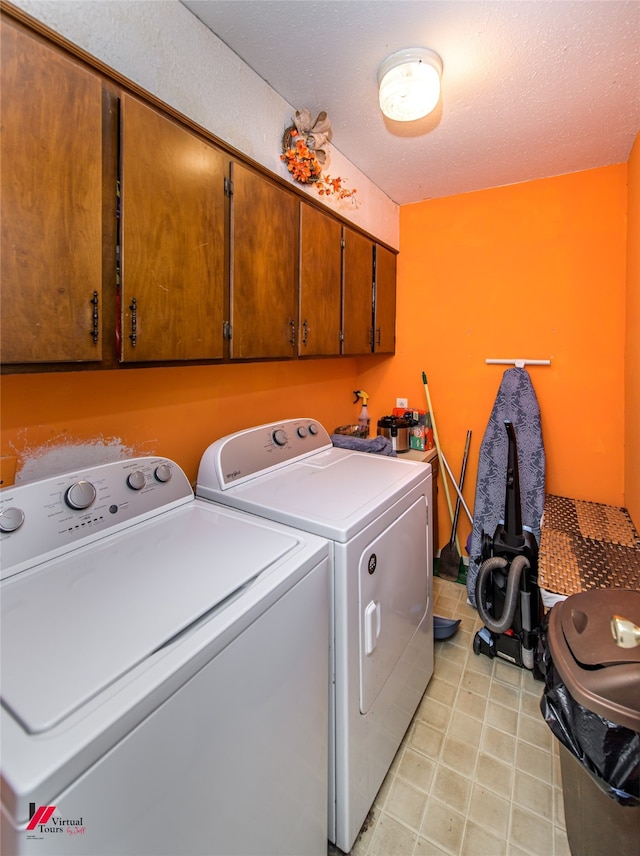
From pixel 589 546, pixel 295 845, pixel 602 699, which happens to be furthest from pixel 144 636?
pixel 589 546

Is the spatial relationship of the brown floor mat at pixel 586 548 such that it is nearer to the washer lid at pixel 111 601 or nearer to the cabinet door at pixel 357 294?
the washer lid at pixel 111 601

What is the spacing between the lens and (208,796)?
0.75 meters

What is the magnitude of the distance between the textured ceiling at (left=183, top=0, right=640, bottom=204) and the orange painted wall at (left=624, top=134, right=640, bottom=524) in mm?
248

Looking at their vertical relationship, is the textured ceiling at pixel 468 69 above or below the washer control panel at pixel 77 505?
above

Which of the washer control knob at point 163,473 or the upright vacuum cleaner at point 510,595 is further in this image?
the upright vacuum cleaner at point 510,595

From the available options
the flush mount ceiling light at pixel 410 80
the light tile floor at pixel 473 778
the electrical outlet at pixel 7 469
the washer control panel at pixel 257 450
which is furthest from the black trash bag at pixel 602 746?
the flush mount ceiling light at pixel 410 80

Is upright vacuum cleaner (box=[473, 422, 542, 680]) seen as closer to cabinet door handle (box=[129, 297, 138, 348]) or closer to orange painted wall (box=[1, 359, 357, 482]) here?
orange painted wall (box=[1, 359, 357, 482])

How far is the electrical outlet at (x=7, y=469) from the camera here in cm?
114

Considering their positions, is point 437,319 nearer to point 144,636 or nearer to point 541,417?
point 541,417

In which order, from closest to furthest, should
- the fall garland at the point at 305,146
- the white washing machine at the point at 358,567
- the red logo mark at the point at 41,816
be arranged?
the red logo mark at the point at 41,816 < the white washing machine at the point at 358,567 < the fall garland at the point at 305,146

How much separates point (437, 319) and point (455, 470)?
104 centimetres

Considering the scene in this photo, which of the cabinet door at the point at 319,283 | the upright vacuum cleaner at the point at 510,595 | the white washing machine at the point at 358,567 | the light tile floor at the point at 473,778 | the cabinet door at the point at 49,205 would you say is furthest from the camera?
the upright vacuum cleaner at the point at 510,595

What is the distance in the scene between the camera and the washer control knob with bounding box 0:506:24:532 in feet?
3.17

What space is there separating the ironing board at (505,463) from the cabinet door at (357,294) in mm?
900
